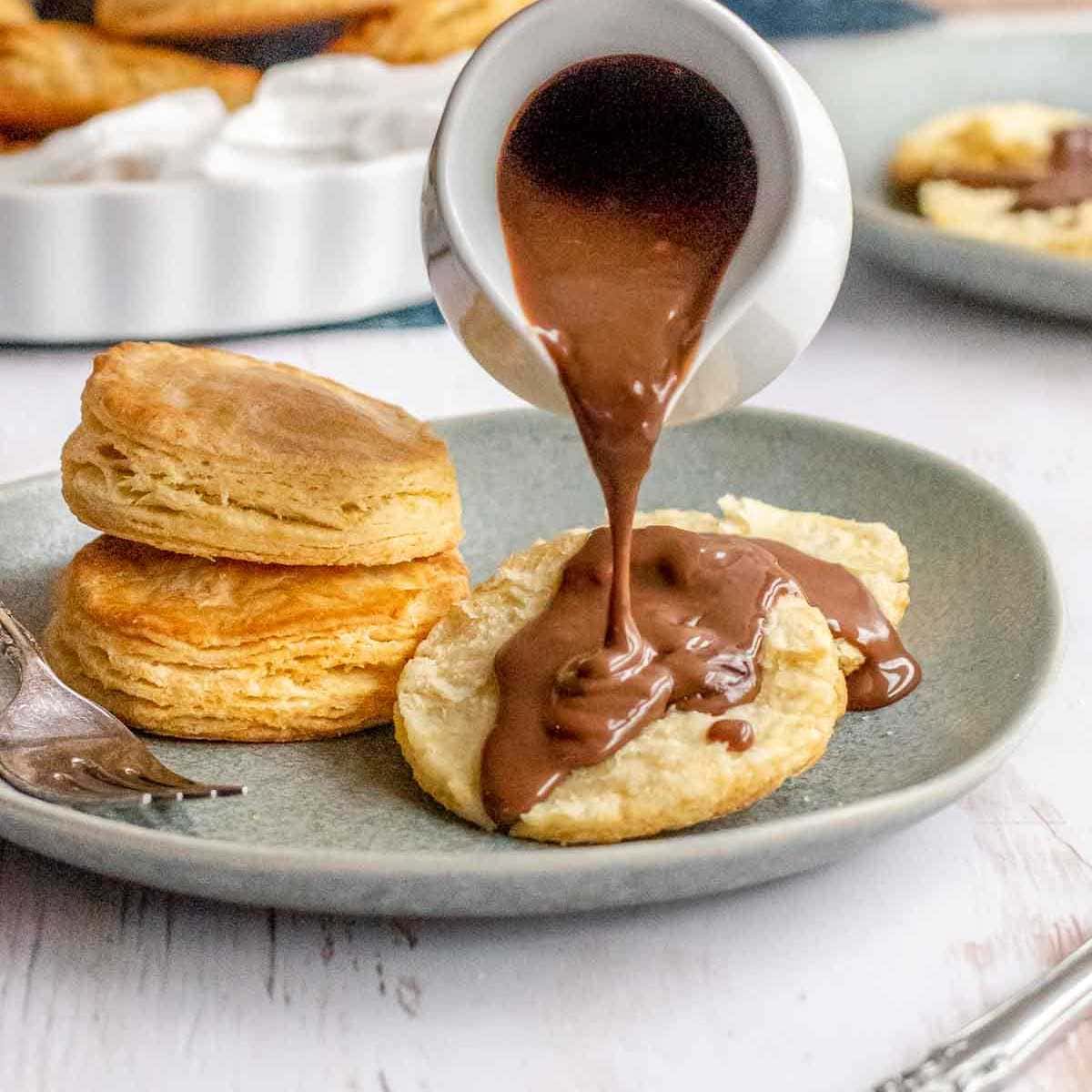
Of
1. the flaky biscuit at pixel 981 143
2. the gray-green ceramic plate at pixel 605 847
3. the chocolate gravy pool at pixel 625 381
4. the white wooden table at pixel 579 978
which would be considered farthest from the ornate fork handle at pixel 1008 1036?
the flaky biscuit at pixel 981 143

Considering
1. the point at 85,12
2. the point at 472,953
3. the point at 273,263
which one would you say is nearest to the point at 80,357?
the point at 273,263

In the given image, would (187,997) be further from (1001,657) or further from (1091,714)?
(1091,714)

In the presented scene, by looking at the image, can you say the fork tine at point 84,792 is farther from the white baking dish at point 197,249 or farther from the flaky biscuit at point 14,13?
the flaky biscuit at point 14,13

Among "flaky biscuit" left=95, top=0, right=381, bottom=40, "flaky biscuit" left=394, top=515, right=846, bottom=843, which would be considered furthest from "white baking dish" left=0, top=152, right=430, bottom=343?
"flaky biscuit" left=394, top=515, right=846, bottom=843

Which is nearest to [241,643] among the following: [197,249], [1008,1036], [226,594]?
[226,594]

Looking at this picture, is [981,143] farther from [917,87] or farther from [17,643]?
[17,643]

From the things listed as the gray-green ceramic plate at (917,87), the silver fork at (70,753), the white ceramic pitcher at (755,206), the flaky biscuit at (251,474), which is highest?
the white ceramic pitcher at (755,206)
